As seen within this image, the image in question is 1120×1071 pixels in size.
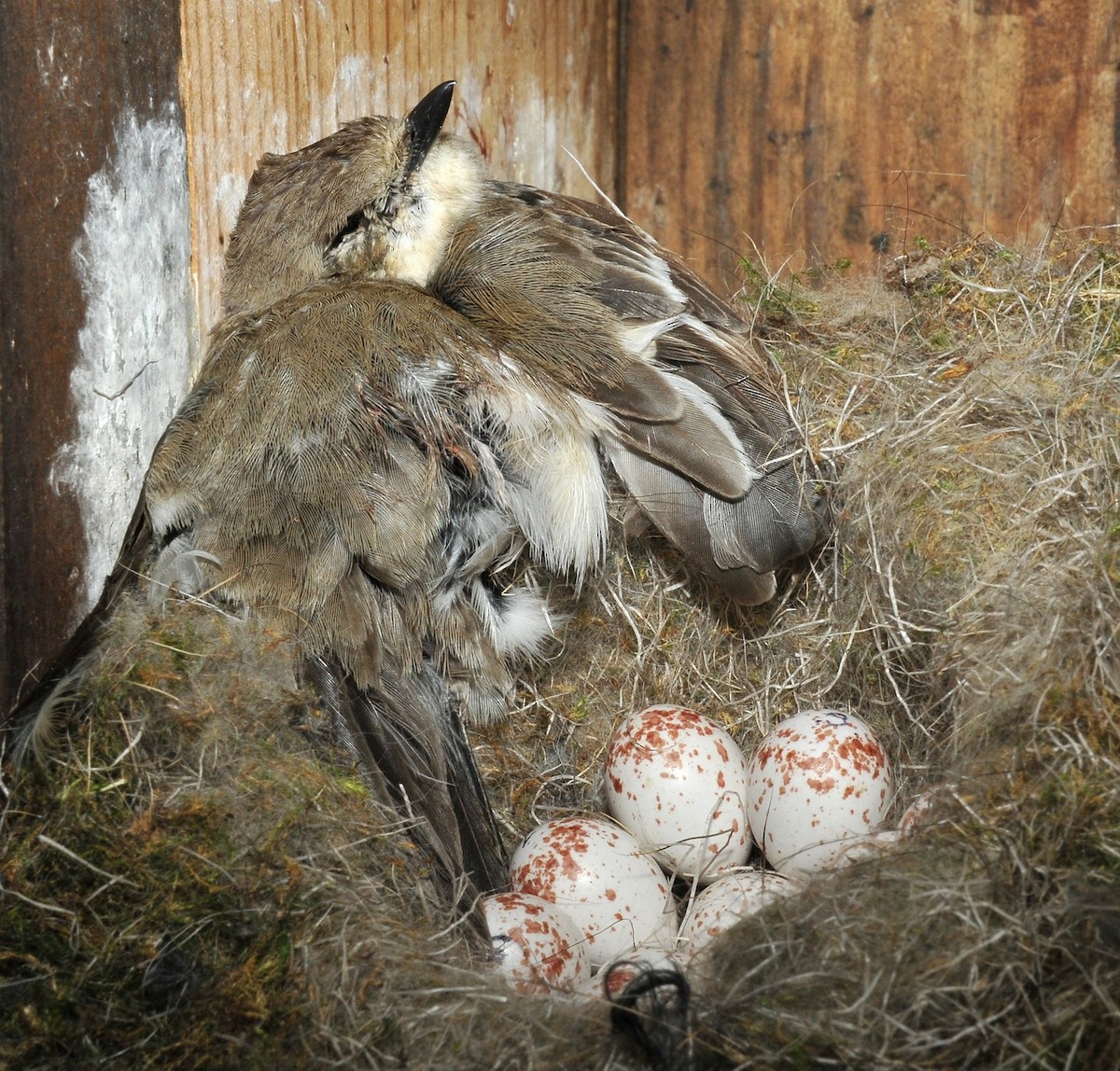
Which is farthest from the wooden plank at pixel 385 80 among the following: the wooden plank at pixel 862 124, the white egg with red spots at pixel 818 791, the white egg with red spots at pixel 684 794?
the white egg with red spots at pixel 818 791

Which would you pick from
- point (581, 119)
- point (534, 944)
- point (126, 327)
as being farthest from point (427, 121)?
point (534, 944)

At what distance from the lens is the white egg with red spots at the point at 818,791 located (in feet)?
5.41

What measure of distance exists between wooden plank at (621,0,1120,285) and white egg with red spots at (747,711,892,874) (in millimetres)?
897

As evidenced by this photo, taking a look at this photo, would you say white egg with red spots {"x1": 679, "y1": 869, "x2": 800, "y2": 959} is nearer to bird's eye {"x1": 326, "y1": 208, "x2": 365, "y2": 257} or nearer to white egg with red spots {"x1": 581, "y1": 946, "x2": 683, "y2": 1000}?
white egg with red spots {"x1": 581, "y1": 946, "x2": 683, "y2": 1000}

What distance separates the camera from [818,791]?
1649 mm

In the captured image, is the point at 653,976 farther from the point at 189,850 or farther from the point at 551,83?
the point at 551,83

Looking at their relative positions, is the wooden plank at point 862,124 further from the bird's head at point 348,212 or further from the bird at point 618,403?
the bird's head at point 348,212

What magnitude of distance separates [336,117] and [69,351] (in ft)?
1.94

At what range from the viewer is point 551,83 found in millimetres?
2535

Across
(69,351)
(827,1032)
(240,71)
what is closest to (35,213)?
(69,351)

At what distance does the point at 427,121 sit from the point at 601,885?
1161 millimetres

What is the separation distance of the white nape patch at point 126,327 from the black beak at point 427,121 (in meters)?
0.34

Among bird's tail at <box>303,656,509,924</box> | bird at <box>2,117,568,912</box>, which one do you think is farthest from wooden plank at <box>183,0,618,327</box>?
bird's tail at <box>303,656,509,924</box>

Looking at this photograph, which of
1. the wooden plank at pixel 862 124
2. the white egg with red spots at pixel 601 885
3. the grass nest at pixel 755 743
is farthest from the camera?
the wooden plank at pixel 862 124
